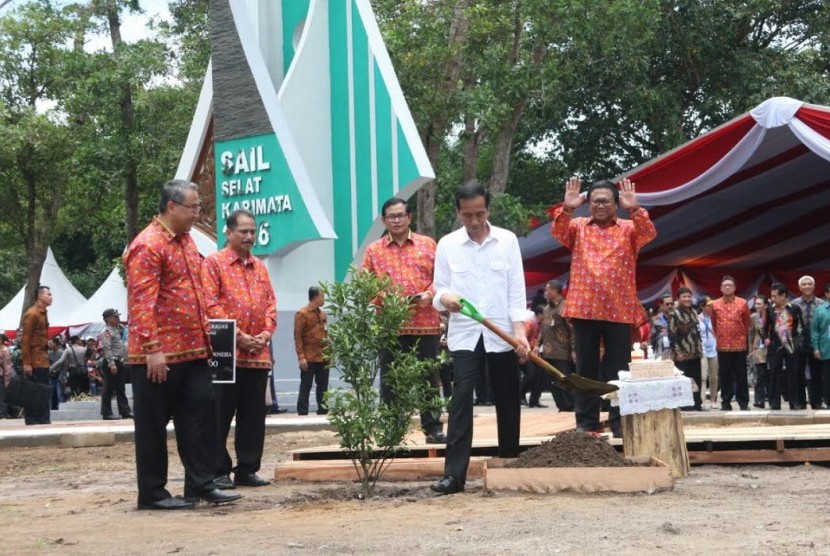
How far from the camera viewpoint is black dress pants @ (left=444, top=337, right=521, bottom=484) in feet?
25.4

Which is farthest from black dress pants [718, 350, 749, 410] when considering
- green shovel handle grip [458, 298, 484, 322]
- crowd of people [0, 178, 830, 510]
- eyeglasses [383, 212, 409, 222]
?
green shovel handle grip [458, 298, 484, 322]

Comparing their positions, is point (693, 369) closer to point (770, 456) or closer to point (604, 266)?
point (770, 456)

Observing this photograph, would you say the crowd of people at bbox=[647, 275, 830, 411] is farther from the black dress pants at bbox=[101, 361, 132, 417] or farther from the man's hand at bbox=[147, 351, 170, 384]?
the man's hand at bbox=[147, 351, 170, 384]

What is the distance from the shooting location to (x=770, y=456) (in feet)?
29.7

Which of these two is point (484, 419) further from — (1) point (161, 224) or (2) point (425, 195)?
(2) point (425, 195)

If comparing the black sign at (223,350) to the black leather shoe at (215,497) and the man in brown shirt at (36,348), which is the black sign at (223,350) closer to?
the black leather shoe at (215,497)

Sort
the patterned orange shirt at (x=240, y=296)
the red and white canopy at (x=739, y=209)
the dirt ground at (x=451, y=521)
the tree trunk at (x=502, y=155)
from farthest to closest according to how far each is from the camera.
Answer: the tree trunk at (x=502, y=155)
the red and white canopy at (x=739, y=209)
the patterned orange shirt at (x=240, y=296)
the dirt ground at (x=451, y=521)

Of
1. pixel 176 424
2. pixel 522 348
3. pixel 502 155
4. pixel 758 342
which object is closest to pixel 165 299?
pixel 176 424

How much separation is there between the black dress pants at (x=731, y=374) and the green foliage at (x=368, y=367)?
9.96m

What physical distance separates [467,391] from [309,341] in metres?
9.29

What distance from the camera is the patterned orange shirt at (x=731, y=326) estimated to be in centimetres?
1703

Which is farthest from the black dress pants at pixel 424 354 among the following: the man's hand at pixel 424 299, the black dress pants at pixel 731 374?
the black dress pants at pixel 731 374

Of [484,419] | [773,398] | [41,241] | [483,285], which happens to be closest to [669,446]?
[483,285]

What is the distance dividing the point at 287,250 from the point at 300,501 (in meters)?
10.2
